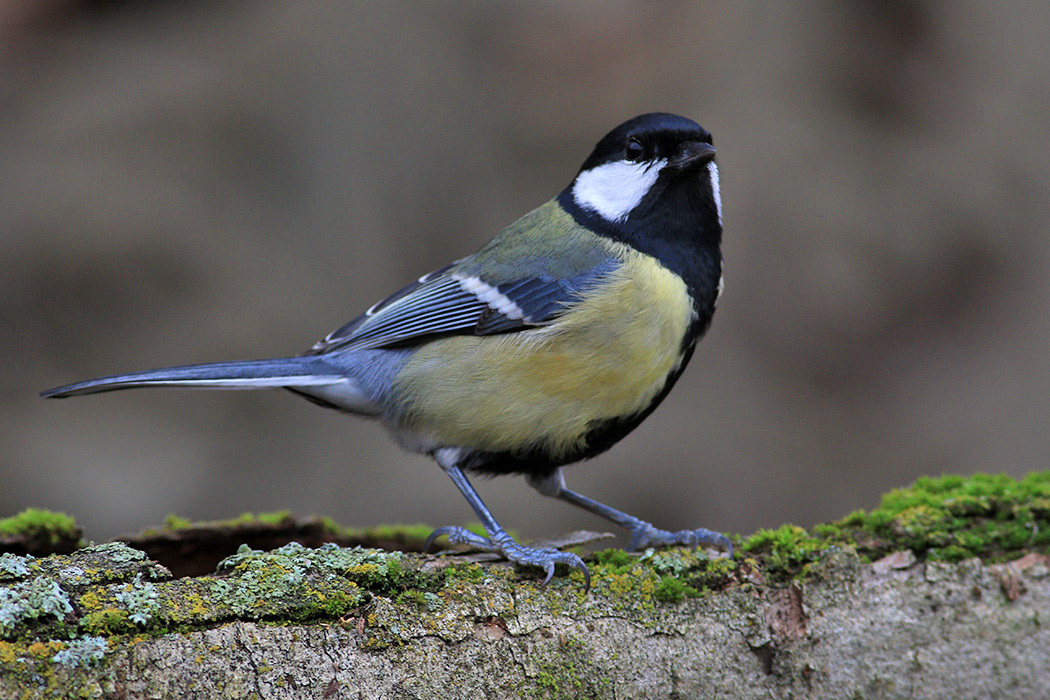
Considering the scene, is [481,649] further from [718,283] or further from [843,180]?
[843,180]

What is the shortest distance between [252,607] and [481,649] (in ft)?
1.90

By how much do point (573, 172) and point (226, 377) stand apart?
343 cm

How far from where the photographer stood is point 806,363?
5738 mm

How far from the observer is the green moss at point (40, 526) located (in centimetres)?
273

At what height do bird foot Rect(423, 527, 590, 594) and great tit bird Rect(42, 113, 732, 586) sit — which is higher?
great tit bird Rect(42, 113, 732, 586)

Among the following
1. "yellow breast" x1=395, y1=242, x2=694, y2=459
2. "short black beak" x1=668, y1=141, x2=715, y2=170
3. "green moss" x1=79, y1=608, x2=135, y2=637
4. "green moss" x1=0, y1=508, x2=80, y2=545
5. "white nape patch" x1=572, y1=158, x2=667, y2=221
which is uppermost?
"short black beak" x1=668, y1=141, x2=715, y2=170

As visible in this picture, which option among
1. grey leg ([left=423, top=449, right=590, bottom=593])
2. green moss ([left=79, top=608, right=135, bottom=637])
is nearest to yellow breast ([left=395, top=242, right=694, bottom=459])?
grey leg ([left=423, top=449, right=590, bottom=593])

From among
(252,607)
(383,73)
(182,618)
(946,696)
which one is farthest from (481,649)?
(383,73)

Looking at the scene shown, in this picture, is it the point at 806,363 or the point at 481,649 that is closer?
the point at 481,649

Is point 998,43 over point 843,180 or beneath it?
over

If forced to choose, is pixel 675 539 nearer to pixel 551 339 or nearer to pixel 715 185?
pixel 551 339

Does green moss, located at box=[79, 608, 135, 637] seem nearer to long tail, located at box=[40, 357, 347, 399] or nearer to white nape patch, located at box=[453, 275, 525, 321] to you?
long tail, located at box=[40, 357, 347, 399]

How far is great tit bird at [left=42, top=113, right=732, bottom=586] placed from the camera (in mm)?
2740

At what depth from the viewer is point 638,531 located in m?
3.04
